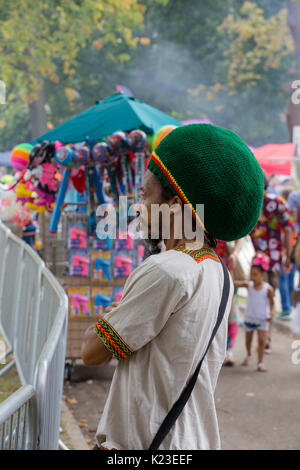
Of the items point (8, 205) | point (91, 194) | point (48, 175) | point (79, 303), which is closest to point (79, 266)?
point (79, 303)

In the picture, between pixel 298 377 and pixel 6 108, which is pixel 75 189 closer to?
pixel 298 377

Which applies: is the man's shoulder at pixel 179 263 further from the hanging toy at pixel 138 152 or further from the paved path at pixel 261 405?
the hanging toy at pixel 138 152

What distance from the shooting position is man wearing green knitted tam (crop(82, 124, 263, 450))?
1591mm

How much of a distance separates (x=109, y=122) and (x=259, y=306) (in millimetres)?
2791

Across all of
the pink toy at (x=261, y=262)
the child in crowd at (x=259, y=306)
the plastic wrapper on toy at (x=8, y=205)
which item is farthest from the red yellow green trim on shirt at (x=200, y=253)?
the plastic wrapper on toy at (x=8, y=205)

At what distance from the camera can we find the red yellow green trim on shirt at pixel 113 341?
1600mm

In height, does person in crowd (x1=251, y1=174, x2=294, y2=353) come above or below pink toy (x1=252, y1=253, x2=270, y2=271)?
above

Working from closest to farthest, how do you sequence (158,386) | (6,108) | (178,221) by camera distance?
(158,386), (178,221), (6,108)

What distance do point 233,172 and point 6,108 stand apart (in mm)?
29488

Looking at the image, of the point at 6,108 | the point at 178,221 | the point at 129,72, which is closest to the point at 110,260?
the point at 178,221

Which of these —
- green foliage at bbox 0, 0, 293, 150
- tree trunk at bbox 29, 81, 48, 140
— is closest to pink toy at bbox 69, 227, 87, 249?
tree trunk at bbox 29, 81, 48, 140

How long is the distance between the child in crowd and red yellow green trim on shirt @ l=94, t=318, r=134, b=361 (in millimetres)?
5304

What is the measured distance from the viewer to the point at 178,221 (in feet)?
5.72

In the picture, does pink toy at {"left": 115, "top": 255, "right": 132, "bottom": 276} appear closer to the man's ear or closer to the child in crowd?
the child in crowd
